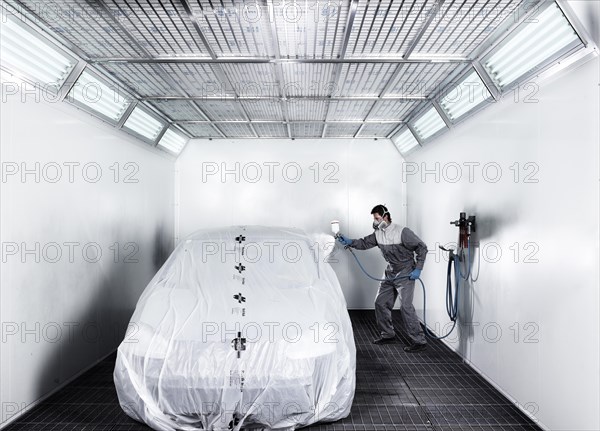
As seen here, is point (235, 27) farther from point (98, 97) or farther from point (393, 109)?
point (393, 109)

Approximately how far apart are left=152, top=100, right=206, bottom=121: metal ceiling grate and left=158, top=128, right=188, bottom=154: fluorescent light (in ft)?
1.25

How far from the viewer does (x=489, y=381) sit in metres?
3.54

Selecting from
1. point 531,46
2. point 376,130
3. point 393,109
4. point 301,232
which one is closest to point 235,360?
point 301,232

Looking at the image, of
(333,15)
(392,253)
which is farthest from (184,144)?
(333,15)

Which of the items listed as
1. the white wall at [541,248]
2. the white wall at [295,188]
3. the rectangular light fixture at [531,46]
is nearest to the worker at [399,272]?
the white wall at [541,248]

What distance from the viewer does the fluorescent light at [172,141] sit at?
17.9 ft

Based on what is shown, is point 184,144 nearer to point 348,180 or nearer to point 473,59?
point 348,180

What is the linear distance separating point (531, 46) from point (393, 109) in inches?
84.8

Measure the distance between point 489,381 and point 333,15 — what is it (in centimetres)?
331

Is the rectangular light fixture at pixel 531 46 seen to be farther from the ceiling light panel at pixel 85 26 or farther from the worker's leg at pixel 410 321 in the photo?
the ceiling light panel at pixel 85 26

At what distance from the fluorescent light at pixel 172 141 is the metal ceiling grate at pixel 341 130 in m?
2.20

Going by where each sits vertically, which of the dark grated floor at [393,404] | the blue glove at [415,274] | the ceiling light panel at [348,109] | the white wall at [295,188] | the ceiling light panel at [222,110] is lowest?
the dark grated floor at [393,404]

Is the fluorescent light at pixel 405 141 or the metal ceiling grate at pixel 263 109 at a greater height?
the metal ceiling grate at pixel 263 109

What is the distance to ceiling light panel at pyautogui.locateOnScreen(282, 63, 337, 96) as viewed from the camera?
3445 millimetres
